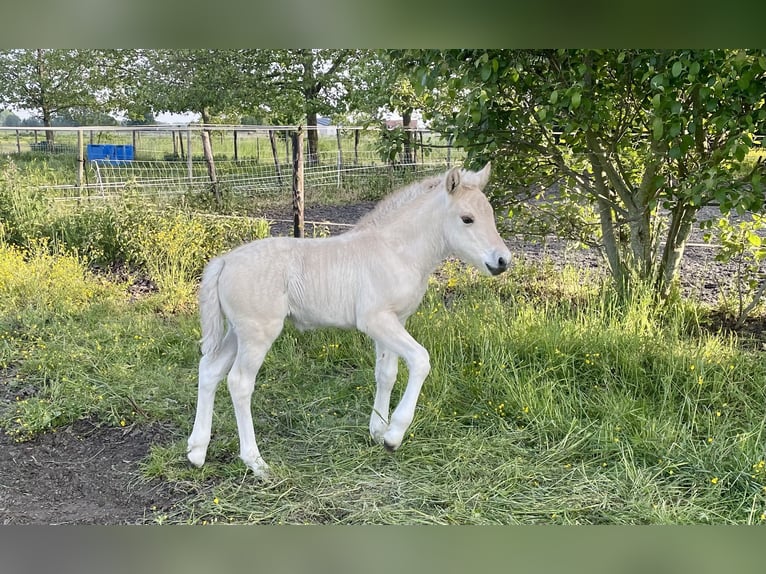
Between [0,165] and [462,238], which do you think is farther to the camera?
[0,165]

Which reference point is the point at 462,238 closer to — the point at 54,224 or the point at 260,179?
the point at 54,224

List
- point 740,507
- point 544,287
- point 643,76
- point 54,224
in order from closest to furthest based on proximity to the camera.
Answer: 1. point 740,507
2. point 643,76
3. point 544,287
4. point 54,224

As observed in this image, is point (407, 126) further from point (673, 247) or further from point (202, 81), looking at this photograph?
point (202, 81)

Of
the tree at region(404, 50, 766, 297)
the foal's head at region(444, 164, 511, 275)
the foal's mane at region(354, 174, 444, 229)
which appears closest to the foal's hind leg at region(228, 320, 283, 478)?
the foal's mane at region(354, 174, 444, 229)

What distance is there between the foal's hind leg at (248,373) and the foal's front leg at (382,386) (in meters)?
0.64

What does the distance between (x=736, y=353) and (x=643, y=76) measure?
6.65 feet

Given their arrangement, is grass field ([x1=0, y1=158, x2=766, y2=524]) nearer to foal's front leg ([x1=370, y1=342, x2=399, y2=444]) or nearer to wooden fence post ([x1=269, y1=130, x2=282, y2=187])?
foal's front leg ([x1=370, y1=342, x2=399, y2=444])

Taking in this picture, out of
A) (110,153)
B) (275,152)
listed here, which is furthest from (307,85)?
(110,153)

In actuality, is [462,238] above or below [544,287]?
above

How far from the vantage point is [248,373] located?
303 cm

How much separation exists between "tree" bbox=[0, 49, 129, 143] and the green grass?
194 inches

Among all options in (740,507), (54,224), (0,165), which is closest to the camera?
(740,507)

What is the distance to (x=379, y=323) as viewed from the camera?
9.87 feet
